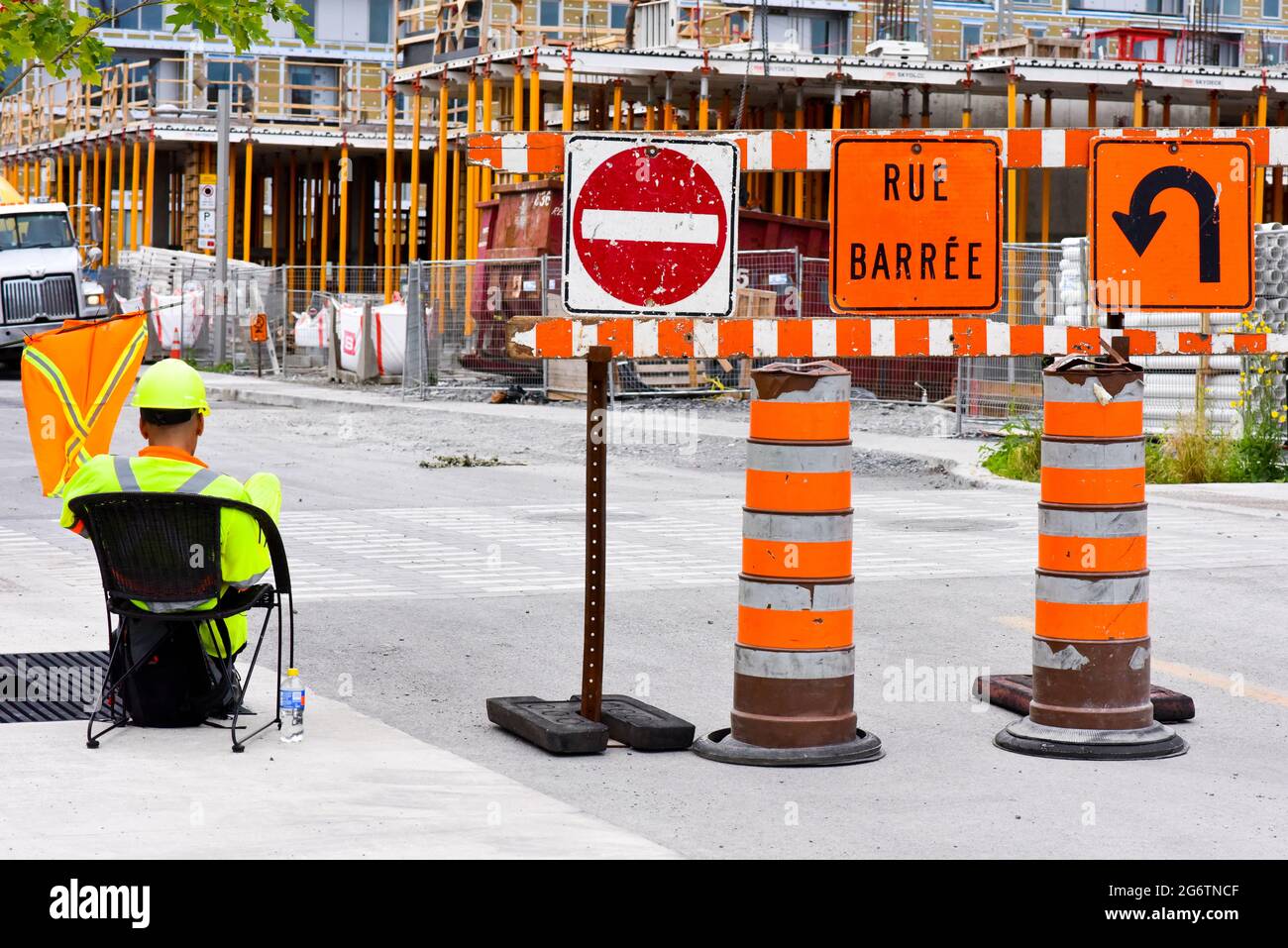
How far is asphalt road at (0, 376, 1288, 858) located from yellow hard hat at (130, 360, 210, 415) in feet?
4.83

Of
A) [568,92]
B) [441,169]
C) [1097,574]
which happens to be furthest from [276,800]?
[441,169]

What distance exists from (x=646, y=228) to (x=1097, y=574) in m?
2.04

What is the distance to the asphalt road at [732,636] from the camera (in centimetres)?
605

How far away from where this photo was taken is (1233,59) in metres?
72.1

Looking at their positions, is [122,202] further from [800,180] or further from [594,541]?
[594,541]

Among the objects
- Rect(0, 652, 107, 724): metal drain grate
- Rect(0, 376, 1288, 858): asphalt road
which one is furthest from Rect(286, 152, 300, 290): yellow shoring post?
Rect(0, 652, 107, 724): metal drain grate

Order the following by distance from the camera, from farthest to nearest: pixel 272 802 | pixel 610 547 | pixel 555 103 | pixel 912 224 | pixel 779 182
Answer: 1. pixel 555 103
2. pixel 779 182
3. pixel 610 547
4. pixel 912 224
5. pixel 272 802

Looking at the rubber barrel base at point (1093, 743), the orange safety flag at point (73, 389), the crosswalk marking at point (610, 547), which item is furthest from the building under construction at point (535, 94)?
the rubber barrel base at point (1093, 743)

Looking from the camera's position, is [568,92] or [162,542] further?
[568,92]

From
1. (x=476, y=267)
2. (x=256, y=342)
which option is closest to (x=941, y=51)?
(x=256, y=342)

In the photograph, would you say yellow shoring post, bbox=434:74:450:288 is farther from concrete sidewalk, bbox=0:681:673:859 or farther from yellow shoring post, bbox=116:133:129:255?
concrete sidewalk, bbox=0:681:673:859

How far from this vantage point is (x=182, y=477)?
6867 mm

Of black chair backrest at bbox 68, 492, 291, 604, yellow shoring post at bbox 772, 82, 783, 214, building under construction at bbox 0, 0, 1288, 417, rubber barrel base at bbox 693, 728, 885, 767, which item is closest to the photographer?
black chair backrest at bbox 68, 492, 291, 604

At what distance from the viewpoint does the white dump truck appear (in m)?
33.8
